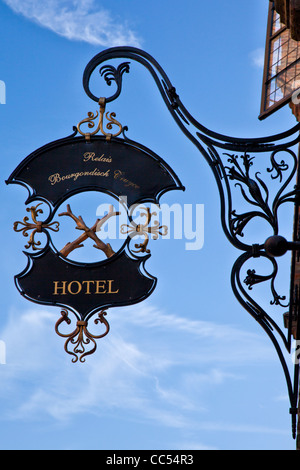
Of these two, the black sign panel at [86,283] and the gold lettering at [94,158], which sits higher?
the gold lettering at [94,158]

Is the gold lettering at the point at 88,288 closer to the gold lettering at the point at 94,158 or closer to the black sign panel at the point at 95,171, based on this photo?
the black sign panel at the point at 95,171

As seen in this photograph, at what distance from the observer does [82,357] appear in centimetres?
834

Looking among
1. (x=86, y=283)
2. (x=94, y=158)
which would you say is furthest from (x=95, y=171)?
(x=86, y=283)

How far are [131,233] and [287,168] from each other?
160 cm

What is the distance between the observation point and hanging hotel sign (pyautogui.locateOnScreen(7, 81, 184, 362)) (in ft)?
27.8

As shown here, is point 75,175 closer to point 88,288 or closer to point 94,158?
point 94,158

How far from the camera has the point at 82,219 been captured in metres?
8.99

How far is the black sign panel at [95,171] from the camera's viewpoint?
8852mm

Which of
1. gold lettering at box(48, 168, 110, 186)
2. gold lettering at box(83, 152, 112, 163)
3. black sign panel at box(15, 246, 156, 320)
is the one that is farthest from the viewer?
gold lettering at box(83, 152, 112, 163)

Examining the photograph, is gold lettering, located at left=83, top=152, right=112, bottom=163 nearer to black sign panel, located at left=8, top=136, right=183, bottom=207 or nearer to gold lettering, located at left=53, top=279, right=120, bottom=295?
black sign panel, located at left=8, top=136, right=183, bottom=207

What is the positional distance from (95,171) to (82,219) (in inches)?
19.4

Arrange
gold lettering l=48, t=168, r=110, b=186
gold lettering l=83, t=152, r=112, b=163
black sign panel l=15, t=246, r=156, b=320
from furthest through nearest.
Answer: gold lettering l=83, t=152, r=112, b=163
gold lettering l=48, t=168, r=110, b=186
black sign panel l=15, t=246, r=156, b=320
